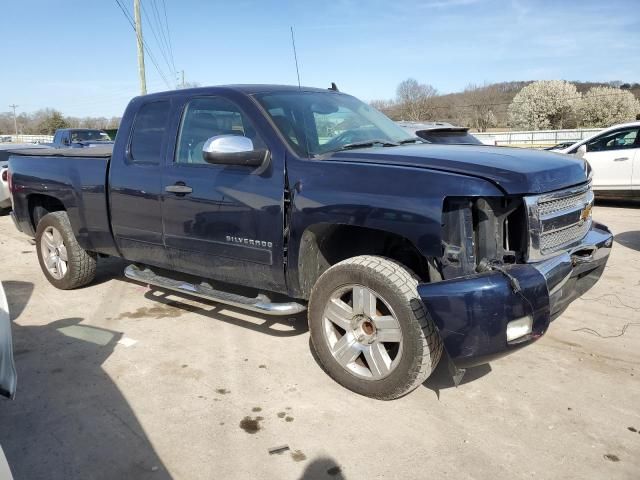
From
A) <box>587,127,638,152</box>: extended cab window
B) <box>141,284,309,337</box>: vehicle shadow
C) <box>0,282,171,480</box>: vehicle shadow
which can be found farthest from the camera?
<box>587,127,638,152</box>: extended cab window

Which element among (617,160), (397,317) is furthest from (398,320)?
(617,160)

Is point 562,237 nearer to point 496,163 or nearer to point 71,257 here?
point 496,163

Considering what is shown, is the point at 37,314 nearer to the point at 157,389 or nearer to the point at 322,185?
the point at 157,389

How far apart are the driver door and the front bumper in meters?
1.22

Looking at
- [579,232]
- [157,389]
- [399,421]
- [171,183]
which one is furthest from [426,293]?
[171,183]

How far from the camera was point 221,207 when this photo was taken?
3807 mm

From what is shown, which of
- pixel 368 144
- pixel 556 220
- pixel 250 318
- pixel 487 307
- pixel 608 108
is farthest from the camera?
pixel 608 108

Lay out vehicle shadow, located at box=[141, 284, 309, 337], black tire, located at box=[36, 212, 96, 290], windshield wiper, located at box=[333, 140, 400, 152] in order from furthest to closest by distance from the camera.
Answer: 1. black tire, located at box=[36, 212, 96, 290]
2. vehicle shadow, located at box=[141, 284, 309, 337]
3. windshield wiper, located at box=[333, 140, 400, 152]

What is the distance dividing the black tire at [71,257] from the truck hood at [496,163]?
3.17m

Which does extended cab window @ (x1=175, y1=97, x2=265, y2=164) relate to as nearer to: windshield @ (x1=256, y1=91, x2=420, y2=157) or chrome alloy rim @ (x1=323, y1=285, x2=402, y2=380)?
windshield @ (x1=256, y1=91, x2=420, y2=157)

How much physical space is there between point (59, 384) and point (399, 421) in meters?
2.23

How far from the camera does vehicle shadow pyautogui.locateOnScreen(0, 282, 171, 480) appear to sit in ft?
8.79

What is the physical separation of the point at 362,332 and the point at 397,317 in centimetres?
34

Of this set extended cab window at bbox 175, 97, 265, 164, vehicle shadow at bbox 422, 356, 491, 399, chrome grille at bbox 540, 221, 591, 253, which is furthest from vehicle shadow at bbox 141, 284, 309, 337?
chrome grille at bbox 540, 221, 591, 253
